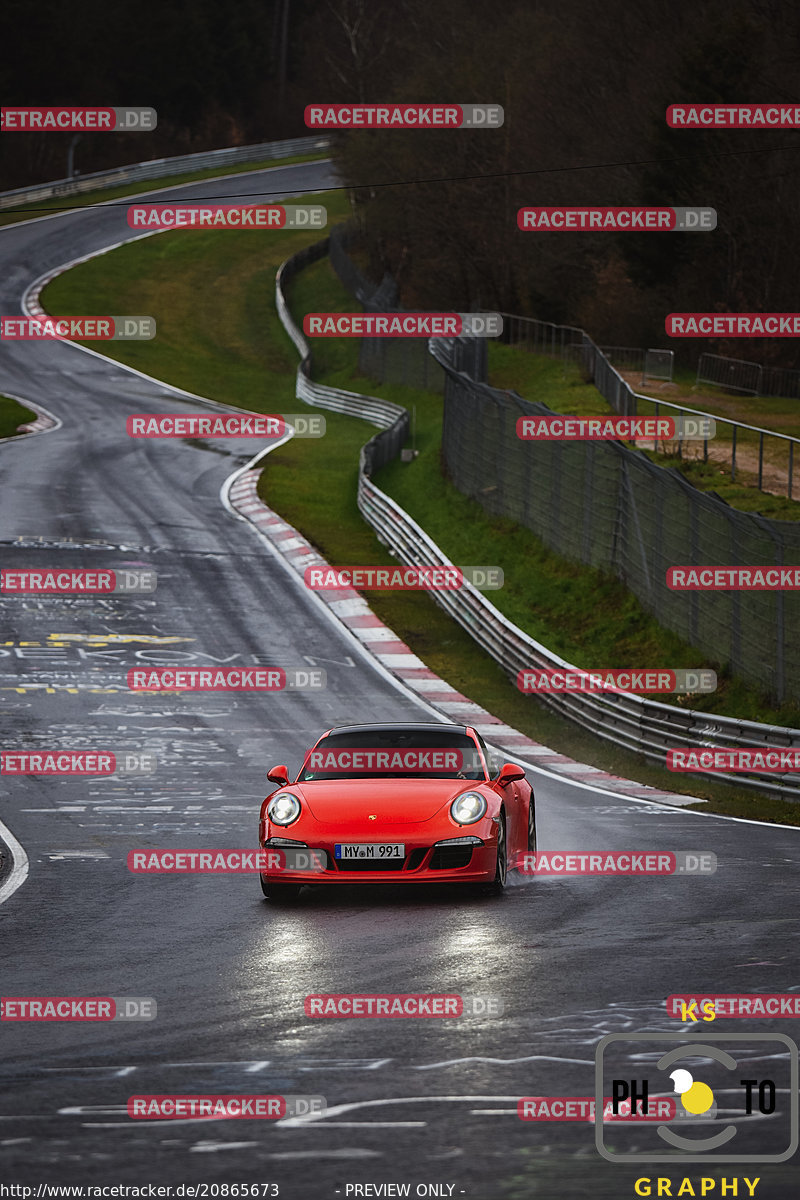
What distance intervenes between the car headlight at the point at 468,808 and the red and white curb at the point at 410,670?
6424 millimetres

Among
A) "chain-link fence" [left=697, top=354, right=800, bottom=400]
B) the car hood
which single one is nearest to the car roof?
the car hood

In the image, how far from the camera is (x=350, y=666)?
86.6 feet

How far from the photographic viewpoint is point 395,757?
1247 centimetres

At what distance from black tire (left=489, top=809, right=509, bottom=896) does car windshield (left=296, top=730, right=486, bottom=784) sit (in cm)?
60

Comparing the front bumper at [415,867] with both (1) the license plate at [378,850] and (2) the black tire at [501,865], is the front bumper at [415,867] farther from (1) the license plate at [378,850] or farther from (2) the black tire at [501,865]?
(2) the black tire at [501,865]

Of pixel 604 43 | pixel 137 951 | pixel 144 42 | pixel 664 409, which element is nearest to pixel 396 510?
pixel 664 409

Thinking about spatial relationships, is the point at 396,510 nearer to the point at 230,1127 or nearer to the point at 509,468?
the point at 509,468

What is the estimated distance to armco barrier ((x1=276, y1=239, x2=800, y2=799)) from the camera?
18.7m

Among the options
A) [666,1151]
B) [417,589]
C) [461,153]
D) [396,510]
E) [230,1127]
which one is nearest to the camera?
[666,1151]

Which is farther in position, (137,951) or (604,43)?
(604,43)

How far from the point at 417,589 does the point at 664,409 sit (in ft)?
32.7

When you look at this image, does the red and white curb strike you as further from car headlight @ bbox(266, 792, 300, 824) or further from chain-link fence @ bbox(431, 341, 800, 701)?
car headlight @ bbox(266, 792, 300, 824)

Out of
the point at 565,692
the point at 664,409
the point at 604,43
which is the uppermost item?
the point at 604,43

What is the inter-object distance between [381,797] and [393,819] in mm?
344
